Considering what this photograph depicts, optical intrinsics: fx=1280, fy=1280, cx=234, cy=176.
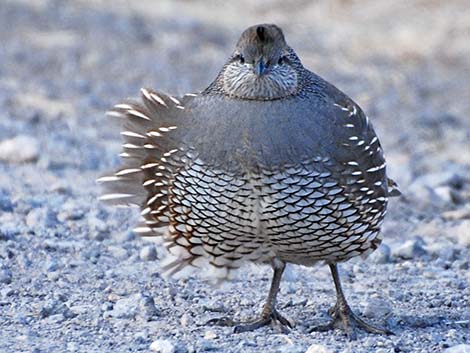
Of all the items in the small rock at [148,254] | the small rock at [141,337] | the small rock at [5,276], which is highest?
the small rock at [148,254]

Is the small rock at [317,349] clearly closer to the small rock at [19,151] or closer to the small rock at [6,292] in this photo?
the small rock at [6,292]

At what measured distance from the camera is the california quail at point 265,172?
232 inches

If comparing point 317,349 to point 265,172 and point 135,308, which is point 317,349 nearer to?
point 265,172

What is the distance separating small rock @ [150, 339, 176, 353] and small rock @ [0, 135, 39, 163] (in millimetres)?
3889

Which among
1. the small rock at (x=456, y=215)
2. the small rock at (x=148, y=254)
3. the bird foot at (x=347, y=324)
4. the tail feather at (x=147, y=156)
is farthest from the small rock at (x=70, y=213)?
the small rock at (x=456, y=215)

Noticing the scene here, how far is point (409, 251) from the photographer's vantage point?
777 centimetres

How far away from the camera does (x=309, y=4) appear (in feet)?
56.7

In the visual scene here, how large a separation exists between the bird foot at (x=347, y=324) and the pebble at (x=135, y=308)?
2.60 feet

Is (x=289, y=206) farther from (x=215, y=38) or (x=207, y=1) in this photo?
(x=207, y=1)

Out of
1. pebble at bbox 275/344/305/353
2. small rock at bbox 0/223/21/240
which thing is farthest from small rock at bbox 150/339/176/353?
small rock at bbox 0/223/21/240

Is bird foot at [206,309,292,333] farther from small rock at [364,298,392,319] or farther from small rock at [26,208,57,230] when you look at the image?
small rock at [26,208,57,230]

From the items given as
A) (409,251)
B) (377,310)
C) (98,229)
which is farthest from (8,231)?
(409,251)

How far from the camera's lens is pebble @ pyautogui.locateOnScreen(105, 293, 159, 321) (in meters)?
6.23

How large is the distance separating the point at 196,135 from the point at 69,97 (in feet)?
19.5
